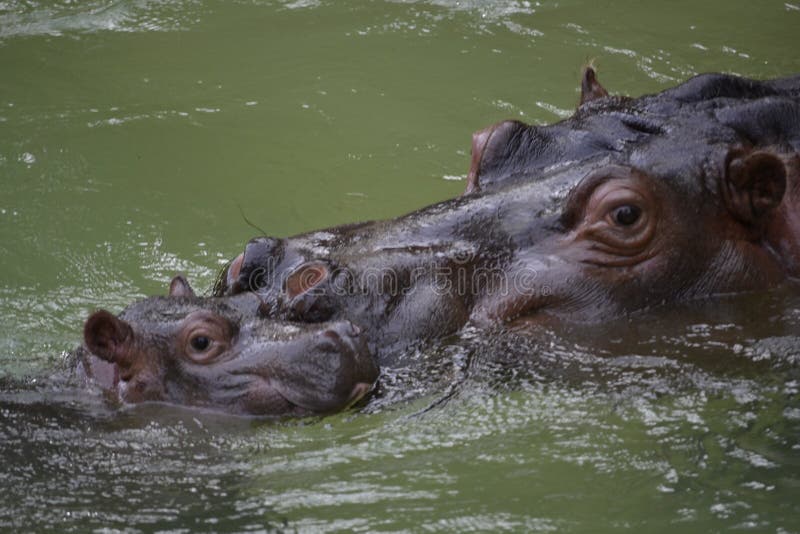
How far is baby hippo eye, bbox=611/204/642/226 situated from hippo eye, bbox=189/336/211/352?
5.48ft

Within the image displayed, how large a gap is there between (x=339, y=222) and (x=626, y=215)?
317cm

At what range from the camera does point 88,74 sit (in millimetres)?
10070

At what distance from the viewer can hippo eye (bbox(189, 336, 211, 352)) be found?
15.9ft

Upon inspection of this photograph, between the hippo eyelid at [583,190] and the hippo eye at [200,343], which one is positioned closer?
the hippo eye at [200,343]

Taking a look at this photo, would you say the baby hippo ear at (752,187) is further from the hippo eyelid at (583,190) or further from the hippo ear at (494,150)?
the hippo ear at (494,150)

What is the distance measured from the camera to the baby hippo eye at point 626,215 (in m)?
4.99

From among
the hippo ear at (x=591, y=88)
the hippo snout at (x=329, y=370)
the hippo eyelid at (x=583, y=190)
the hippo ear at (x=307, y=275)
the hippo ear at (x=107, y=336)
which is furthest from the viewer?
the hippo ear at (x=591, y=88)

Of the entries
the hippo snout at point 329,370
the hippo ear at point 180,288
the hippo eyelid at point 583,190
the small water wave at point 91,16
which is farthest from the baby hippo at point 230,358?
the small water wave at point 91,16

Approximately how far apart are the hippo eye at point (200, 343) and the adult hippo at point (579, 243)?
0.29 m

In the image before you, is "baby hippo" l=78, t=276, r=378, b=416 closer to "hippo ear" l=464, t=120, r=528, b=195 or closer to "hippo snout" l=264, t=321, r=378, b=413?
"hippo snout" l=264, t=321, r=378, b=413

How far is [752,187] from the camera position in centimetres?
511

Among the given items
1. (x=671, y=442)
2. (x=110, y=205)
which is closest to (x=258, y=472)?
(x=671, y=442)

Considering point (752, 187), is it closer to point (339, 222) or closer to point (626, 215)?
point (626, 215)

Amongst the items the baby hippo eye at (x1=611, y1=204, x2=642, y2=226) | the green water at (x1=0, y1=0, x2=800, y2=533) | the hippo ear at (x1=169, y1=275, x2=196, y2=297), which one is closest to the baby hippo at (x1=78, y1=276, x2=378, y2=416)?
the green water at (x1=0, y1=0, x2=800, y2=533)
